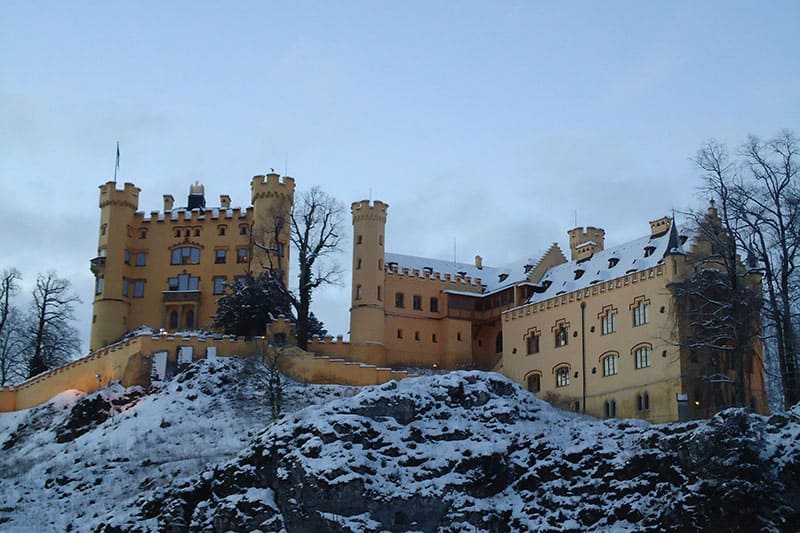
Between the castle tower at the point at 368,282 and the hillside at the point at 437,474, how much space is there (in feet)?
58.8

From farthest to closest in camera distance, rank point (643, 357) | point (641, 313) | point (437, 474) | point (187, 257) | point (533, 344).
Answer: point (187, 257) → point (533, 344) → point (641, 313) → point (643, 357) → point (437, 474)

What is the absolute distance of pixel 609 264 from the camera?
69.2 m

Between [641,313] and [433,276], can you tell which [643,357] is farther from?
[433,276]

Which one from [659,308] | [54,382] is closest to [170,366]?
[54,382]

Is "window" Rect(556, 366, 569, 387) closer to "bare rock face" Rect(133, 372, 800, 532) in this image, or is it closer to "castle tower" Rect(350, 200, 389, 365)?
"castle tower" Rect(350, 200, 389, 365)

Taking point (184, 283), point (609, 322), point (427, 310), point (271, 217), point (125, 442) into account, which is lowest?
point (125, 442)

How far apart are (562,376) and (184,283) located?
26.1m

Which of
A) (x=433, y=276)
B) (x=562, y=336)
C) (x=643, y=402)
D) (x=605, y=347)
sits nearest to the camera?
(x=643, y=402)

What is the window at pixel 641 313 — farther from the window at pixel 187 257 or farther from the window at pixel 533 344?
the window at pixel 187 257

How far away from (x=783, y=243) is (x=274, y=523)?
74.8 feet

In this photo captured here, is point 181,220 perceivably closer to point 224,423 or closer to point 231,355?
point 231,355

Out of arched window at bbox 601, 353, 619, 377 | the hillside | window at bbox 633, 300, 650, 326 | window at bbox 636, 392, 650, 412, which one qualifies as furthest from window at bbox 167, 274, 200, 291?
window at bbox 636, 392, 650, 412

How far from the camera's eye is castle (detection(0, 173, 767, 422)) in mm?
60906

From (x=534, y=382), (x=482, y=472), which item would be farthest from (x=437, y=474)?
(x=534, y=382)
